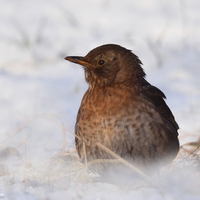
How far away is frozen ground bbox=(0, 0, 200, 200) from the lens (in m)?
4.91

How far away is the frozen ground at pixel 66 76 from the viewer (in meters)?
4.91

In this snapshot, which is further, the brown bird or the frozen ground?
the brown bird

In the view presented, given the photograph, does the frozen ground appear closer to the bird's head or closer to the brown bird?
the brown bird

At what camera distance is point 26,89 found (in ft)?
26.2

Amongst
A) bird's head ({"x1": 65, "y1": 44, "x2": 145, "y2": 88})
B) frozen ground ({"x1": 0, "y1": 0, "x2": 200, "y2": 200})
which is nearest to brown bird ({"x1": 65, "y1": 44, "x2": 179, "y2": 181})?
bird's head ({"x1": 65, "y1": 44, "x2": 145, "y2": 88})

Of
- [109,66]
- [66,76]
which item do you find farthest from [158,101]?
[66,76]

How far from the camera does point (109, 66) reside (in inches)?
218

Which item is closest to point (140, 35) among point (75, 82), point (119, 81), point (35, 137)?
point (75, 82)

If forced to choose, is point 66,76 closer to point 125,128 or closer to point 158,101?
point 158,101

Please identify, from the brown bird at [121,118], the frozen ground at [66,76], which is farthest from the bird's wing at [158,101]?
the frozen ground at [66,76]

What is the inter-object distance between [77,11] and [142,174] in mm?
6249

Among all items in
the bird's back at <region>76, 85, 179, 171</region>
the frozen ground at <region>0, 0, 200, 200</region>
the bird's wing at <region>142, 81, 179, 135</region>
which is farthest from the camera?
the bird's wing at <region>142, 81, 179, 135</region>

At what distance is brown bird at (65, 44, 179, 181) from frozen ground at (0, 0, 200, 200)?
20 cm

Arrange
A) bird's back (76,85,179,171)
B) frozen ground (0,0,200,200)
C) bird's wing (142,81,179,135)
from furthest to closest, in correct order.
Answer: bird's wing (142,81,179,135) < bird's back (76,85,179,171) < frozen ground (0,0,200,200)
